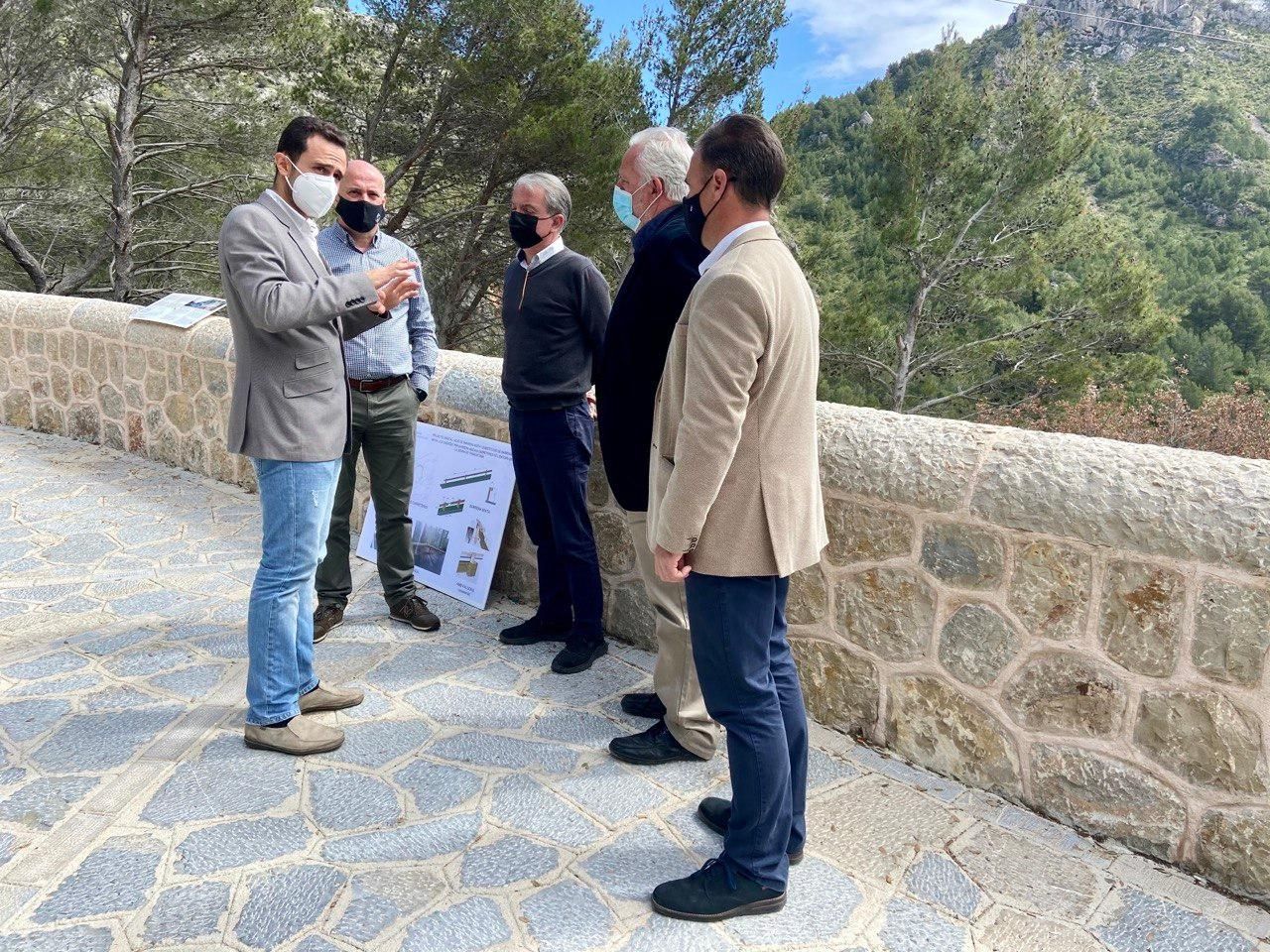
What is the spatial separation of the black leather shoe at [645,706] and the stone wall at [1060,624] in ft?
1.67

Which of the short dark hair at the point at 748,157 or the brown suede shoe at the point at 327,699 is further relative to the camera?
the brown suede shoe at the point at 327,699

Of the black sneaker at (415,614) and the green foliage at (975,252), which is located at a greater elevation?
the green foliage at (975,252)

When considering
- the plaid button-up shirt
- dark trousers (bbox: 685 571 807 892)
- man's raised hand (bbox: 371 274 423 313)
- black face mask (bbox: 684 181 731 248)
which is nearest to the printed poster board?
the plaid button-up shirt

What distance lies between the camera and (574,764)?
2.76 m

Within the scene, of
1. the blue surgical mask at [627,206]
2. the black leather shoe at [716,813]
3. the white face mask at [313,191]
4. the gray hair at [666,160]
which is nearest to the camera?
the black leather shoe at [716,813]

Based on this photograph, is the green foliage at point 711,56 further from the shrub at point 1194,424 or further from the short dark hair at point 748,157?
the short dark hair at point 748,157

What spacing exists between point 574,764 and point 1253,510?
1926 millimetres

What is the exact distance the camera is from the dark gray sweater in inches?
129

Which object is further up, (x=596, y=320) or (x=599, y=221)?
(x=599, y=221)

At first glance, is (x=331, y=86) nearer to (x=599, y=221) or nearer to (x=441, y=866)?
(x=599, y=221)

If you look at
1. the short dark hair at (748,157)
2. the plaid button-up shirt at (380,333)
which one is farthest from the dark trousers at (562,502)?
the short dark hair at (748,157)

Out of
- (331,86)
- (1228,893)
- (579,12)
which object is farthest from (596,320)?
(579,12)

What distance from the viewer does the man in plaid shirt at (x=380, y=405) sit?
3457 mm

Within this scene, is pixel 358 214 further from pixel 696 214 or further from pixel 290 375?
pixel 696 214
